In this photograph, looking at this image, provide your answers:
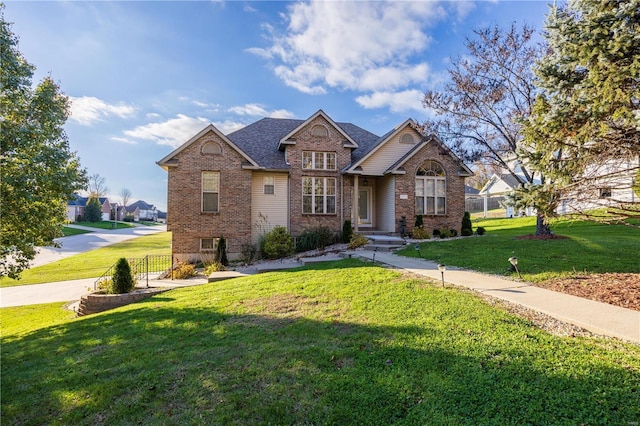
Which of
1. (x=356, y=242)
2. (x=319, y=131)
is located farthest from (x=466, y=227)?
(x=319, y=131)

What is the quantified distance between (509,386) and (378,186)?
15.3 m

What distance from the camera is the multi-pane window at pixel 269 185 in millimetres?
15820

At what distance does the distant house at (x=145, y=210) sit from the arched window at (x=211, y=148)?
315 feet

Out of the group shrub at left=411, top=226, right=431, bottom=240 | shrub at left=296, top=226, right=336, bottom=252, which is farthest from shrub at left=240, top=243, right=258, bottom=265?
shrub at left=411, top=226, right=431, bottom=240

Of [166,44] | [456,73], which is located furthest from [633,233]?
[166,44]

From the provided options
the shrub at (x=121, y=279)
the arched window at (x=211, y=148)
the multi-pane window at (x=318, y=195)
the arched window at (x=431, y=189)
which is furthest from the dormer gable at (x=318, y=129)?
the shrub at (x=121, y=279)

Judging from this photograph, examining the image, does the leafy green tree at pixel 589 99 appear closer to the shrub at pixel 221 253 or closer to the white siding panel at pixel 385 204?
the white siding panel at pixel 385 204

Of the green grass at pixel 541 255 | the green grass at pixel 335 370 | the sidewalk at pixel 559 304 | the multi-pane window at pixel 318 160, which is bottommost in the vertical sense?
the green grass at pixel 335 370

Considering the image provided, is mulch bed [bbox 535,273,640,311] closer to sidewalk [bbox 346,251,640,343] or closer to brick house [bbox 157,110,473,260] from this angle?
sidewalk [bbox 346,251,640,343]

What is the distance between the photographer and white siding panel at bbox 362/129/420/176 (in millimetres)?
16625

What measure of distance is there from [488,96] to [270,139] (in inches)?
451

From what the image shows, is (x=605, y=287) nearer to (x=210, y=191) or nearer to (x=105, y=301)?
(x=105, y=301)

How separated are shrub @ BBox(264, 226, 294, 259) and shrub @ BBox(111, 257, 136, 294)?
18.8 ft

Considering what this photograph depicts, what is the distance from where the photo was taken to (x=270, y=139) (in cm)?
1795
